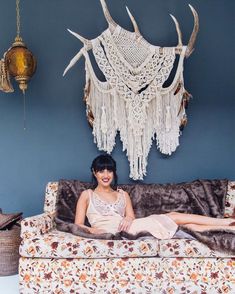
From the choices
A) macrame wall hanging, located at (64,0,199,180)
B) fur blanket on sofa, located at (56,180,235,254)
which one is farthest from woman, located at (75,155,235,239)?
macrame wall hanging, located at (64,0,199,180)

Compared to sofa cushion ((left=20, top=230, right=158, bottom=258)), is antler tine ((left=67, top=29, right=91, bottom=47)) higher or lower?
higher

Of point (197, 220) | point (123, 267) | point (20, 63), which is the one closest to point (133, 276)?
point (123, 267)

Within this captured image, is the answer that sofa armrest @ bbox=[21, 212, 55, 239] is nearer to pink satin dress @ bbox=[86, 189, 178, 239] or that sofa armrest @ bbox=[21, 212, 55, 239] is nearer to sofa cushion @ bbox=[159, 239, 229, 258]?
pink satin dress @ bbox=[86, 189, 178, 239]

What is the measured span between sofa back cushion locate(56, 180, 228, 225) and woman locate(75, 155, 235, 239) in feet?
0.44

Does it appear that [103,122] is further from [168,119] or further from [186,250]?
[186,250]

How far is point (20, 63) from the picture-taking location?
354 cm

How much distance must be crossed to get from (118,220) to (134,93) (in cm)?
117

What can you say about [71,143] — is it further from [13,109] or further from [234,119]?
[234,119]

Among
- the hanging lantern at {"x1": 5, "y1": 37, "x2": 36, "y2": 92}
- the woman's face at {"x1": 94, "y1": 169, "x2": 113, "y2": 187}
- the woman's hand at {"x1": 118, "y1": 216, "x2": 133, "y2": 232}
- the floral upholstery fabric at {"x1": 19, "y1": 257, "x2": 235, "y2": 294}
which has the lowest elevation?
the floral upholstery fabric at {"x1": 19, "y1": 257, "x2": 235, "y2": 294}

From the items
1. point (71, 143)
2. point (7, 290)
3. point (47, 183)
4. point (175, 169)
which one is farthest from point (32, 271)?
point (175, 169)

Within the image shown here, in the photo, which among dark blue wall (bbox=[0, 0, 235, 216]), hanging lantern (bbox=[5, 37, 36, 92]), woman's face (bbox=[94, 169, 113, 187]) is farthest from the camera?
dark blue wall (bbox=[0, 0, 235, 216])

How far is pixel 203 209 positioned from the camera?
138 inches

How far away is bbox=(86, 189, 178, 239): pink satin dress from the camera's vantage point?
120 inches

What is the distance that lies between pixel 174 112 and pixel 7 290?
2.01 meters
